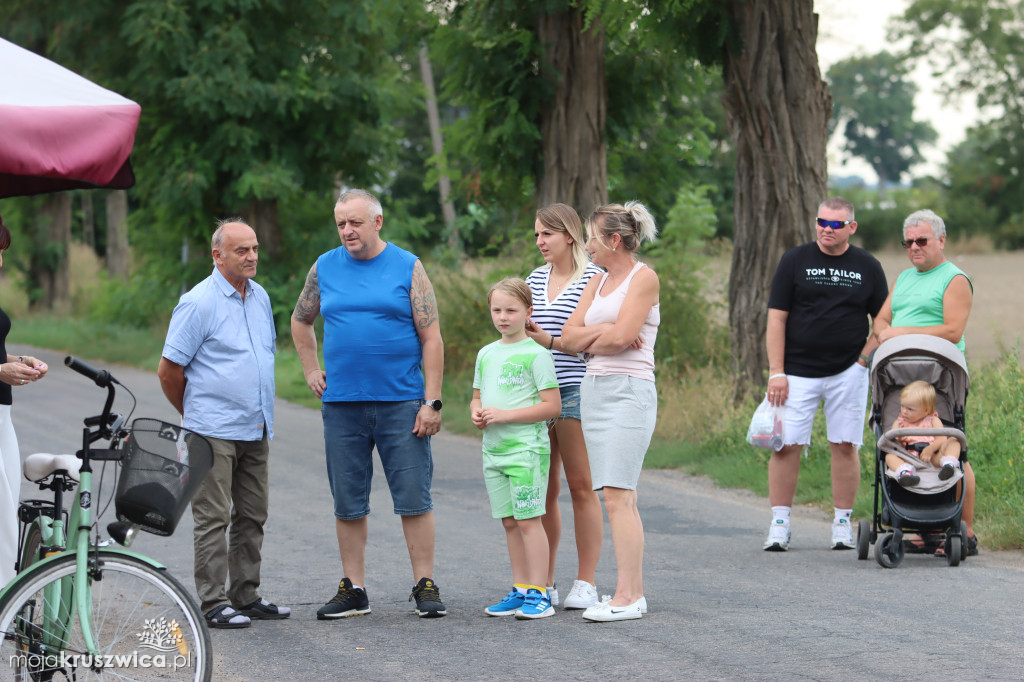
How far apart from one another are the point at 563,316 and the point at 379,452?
46.7 inches

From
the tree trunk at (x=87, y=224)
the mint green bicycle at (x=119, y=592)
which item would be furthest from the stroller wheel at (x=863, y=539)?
the tree trunk at (x=87, y=224)

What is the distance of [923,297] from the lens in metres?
7.72

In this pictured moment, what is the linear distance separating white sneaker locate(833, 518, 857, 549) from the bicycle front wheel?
4.82 m

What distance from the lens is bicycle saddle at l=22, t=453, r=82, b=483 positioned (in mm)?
4613

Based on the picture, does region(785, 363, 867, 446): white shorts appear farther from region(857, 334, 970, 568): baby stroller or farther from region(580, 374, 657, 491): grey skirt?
region(580, 374, 657, 491): grey skirt

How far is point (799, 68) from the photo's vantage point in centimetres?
1175

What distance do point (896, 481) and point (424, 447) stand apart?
303 centimetres

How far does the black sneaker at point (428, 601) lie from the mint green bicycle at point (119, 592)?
204 centimetres

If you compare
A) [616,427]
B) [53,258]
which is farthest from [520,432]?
[53,258]

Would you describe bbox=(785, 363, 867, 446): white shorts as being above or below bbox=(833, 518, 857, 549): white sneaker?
above

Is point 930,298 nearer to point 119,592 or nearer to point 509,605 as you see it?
point 509,605

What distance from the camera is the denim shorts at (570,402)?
6.21 m

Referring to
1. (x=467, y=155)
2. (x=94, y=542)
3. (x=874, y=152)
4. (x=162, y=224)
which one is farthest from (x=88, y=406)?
(x=874, y=152)

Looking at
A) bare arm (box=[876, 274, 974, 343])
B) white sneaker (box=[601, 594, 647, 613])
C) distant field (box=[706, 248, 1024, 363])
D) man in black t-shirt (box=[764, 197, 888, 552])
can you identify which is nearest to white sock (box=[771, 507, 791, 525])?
man in black t-shirt (box=[764, 197, 888, 552])
